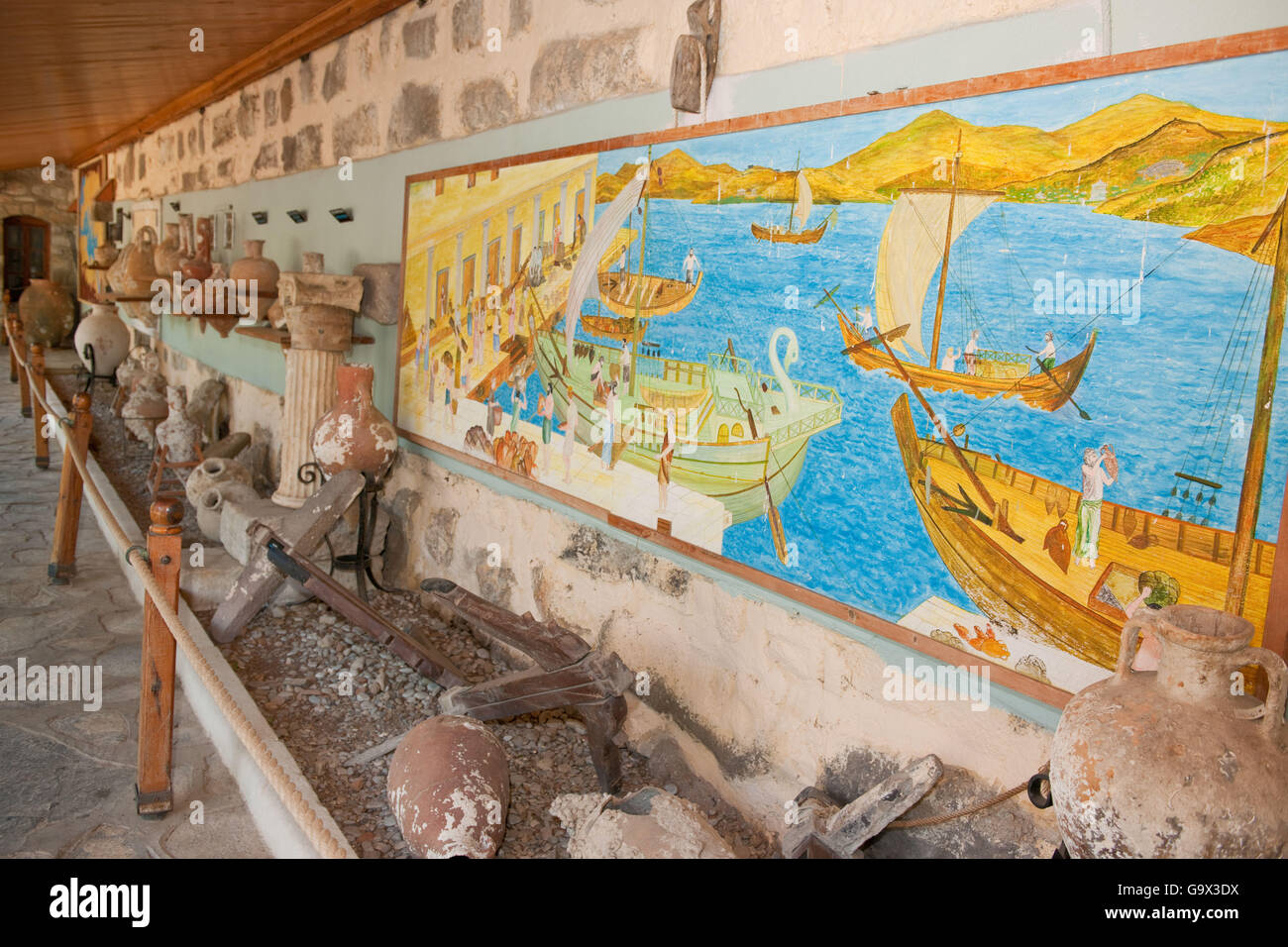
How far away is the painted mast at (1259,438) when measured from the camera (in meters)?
1.68

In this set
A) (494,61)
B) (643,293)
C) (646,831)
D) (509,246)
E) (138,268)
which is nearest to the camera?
(646,831)

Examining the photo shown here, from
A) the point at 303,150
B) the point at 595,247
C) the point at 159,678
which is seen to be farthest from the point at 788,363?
the point at 303,150

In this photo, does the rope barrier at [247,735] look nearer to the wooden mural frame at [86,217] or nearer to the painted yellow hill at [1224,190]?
the painted yellow hill at [1224,190]

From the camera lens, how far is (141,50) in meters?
6.04

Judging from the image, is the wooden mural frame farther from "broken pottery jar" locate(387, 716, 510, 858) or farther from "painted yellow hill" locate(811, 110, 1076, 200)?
"painted yellow hill" locate(811, 110, 1076, 200)

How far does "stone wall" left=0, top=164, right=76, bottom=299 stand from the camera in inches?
602

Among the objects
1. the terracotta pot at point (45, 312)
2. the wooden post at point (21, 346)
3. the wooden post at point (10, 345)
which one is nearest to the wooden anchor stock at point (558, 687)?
the wooden post at point (21, 346)

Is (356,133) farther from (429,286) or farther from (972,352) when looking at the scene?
(972,352)

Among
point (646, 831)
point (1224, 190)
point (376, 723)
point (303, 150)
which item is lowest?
point (376, 723)

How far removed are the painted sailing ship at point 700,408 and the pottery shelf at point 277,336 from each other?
2.09 meters

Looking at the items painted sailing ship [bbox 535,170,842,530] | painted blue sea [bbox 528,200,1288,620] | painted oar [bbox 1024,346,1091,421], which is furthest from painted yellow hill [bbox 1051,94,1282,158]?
painted sailing ship [bbox 535,170,842,530]

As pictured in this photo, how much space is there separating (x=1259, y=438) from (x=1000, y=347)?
0.56 m

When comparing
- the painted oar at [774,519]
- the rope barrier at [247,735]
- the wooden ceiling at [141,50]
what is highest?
the wooden ceiling at [141,50]

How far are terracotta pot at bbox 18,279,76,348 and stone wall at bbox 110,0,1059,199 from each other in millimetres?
7770
